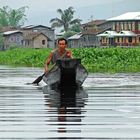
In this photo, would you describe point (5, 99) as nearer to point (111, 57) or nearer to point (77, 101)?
point (77, 101)

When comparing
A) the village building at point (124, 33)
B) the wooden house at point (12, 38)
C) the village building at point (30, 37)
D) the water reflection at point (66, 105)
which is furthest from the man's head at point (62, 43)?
the wooden house at point (12, 38)

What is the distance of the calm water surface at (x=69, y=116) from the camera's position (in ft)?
31.2

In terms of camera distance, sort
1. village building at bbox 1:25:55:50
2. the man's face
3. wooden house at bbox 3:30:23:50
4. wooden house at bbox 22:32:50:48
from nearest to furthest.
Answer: the man's face, wooden house at bbox 22:32:50:48, village building at bbox 1:25:55:50, wooden house at bbox 3:30:23:50

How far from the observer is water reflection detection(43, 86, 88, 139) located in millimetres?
10789

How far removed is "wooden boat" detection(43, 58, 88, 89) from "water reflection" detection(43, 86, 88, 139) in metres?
0.33

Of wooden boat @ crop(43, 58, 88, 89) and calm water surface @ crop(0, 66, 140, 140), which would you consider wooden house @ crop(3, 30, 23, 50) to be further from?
calm water surface @ crop(0, 66, 140, 140)

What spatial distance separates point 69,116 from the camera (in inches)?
466

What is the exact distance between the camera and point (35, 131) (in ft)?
32.1

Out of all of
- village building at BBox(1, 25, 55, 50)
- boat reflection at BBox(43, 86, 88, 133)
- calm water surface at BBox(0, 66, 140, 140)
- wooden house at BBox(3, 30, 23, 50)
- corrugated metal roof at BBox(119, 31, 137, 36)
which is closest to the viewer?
calm water surface at BBox(0, 66, 140, 140)

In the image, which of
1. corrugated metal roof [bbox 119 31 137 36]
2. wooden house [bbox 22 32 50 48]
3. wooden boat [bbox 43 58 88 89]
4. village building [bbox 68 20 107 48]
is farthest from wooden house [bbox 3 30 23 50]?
wooden boat [bbox 43 58 88 89]

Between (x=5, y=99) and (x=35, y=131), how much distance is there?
6.60m

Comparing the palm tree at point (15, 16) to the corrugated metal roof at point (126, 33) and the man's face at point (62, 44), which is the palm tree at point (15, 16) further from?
the man's face at point (62, 44)

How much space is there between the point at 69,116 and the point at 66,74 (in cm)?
676

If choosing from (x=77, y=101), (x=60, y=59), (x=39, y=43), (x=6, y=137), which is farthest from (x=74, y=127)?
(x=39, y=43)
